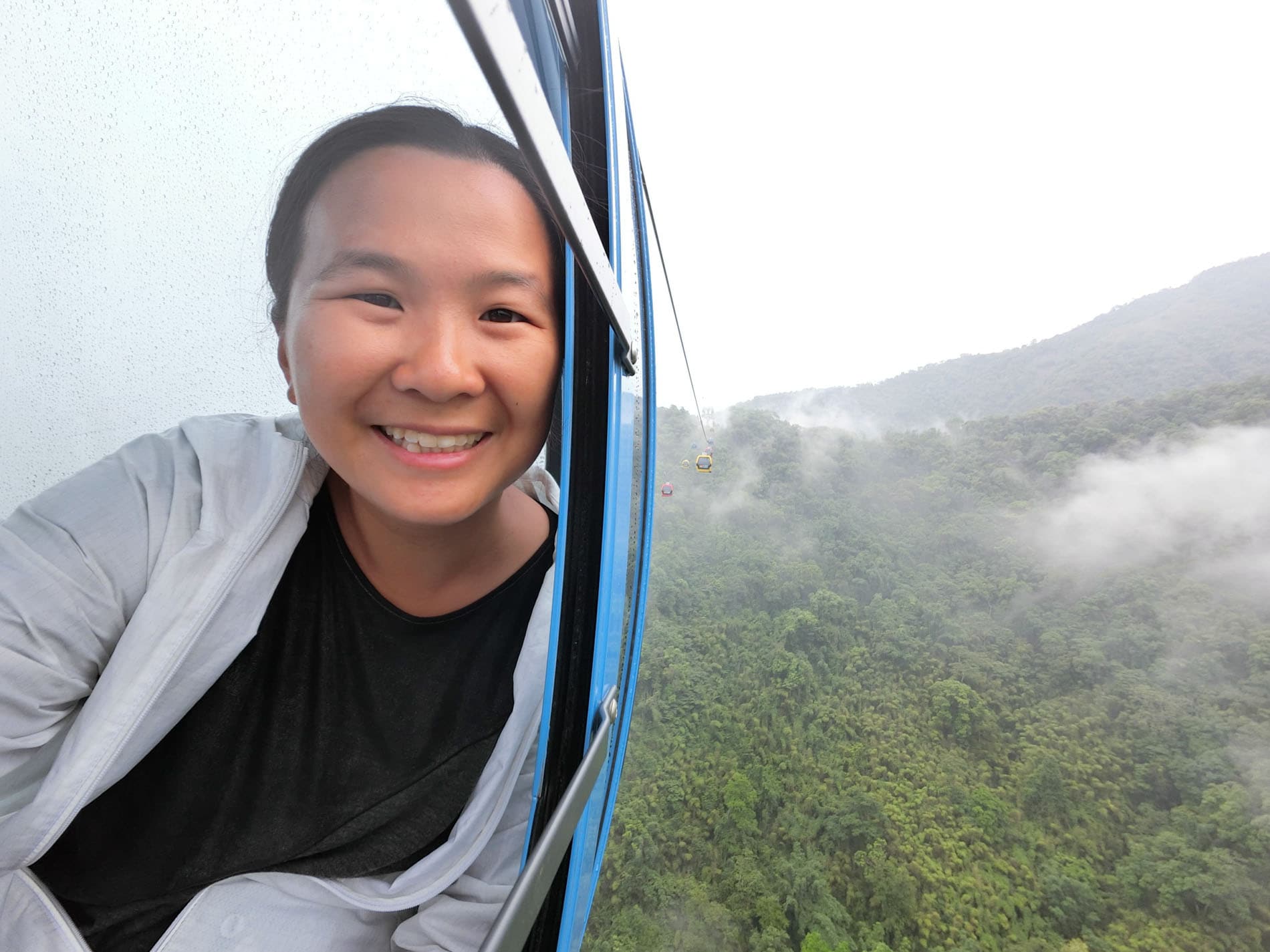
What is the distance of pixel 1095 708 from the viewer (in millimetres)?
17109

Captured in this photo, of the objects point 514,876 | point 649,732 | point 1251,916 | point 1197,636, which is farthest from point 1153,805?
point 514,876

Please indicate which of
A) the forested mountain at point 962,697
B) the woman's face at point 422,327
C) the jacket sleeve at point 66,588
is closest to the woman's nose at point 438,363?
the woman's face at point 422,327

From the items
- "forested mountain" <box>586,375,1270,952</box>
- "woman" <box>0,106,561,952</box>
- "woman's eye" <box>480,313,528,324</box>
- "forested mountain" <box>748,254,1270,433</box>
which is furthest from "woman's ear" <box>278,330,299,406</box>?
"forested mountain" <box>748,254,1270,433</box>

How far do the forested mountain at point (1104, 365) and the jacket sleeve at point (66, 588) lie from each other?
3971 centimetres

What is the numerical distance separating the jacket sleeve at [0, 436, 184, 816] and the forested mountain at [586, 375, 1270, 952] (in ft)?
11.2

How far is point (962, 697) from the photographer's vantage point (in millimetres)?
16469

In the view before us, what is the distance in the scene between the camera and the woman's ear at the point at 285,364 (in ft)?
2.18

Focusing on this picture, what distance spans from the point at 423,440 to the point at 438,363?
0.10 meters

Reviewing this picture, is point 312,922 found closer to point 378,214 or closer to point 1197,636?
point 378,214

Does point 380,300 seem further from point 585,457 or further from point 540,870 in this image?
point 540,870

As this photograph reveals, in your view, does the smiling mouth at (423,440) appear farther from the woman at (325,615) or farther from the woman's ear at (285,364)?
the woman's ear at (285,364)

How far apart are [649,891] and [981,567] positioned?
842 inches

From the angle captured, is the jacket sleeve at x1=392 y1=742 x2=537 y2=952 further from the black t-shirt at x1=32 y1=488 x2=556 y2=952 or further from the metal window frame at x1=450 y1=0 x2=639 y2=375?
the metal window frame at x1=450 y1=0 x2=639 y2=375

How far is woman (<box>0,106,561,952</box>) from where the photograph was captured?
0.55 metres
